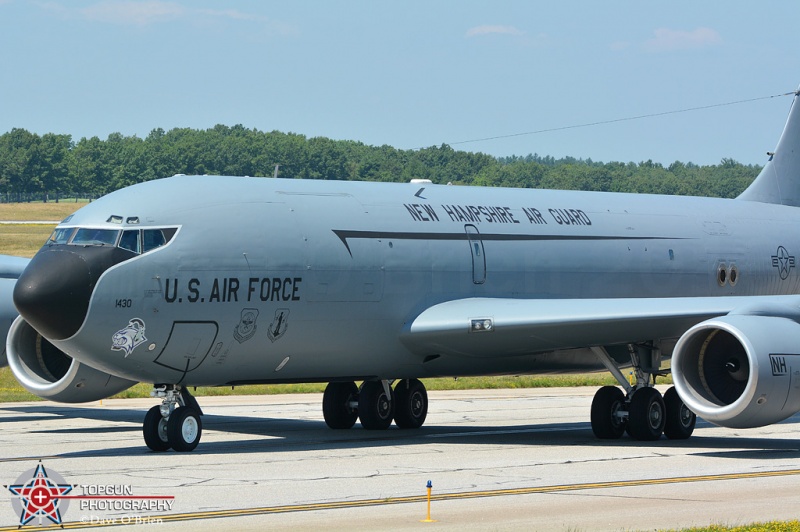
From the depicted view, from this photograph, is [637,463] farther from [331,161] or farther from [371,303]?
[331,161]

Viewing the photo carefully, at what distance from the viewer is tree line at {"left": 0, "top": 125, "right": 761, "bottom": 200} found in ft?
481

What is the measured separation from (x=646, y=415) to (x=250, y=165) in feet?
407

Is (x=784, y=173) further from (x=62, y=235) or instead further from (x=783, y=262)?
(x=62, y=235)

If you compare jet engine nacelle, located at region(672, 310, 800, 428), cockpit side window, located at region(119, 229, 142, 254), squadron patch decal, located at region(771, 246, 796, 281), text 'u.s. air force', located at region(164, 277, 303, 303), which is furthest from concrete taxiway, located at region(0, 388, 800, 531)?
squadron patch decal, located at region(771, 246, 796, 281)

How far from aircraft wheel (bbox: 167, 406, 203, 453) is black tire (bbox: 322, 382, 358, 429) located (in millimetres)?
5678

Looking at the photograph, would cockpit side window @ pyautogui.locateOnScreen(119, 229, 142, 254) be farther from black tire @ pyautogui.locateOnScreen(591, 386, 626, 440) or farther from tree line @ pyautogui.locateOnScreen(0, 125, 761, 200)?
tree line @ pyautogui.locateOnScreen(0, 125, 761, 200)

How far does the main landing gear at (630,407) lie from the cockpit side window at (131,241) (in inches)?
365

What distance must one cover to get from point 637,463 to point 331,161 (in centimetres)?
12864

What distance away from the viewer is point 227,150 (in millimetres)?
149000

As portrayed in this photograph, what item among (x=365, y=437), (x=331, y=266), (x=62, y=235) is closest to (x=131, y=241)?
(x=62, y=235)

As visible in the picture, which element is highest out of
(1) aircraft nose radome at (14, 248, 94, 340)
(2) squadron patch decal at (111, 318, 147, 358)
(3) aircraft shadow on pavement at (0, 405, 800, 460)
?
(1) aircraft nose radome at (14, 248, 94, 340)

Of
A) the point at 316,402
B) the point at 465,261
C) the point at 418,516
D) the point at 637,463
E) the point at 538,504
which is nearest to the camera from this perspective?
the point at 418,516

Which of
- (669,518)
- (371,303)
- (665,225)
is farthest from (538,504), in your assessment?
(665,225)

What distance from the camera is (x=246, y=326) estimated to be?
73.4 ft
